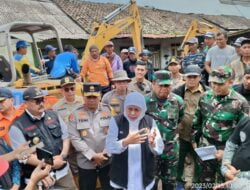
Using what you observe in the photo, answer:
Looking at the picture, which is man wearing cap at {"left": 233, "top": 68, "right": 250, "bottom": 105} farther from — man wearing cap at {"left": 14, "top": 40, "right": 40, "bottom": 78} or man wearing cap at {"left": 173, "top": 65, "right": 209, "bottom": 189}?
man wearing cap at {"left": 14, "top": 40, "right": 40, "bottom": 78}

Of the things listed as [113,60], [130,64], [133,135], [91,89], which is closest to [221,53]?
[113,60]

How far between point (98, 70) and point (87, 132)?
3.28 metres

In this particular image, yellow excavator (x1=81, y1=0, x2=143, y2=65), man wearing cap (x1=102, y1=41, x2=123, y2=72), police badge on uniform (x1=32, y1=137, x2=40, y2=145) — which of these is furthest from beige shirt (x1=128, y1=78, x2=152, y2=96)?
yellow excavator (x1=81, y1=0, x2=143, y2=65)

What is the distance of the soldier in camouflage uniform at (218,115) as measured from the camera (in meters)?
3.78

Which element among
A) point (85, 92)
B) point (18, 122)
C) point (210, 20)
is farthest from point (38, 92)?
point (210, 20)

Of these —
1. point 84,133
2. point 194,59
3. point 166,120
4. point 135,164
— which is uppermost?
point 194,59

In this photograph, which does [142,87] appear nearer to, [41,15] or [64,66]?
[64,66]

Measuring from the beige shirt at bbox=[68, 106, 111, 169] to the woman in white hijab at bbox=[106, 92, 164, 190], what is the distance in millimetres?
648

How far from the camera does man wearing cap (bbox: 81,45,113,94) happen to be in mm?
7254

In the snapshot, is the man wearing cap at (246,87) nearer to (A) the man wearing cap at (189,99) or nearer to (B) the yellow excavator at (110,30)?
(A) the man wearing cap at (189,99)

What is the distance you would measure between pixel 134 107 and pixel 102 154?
0.93 metres

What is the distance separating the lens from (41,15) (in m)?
20.2

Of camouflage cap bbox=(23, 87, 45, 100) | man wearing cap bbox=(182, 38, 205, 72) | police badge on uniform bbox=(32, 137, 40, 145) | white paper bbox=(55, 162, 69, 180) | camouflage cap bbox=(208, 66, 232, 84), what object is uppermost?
camouflage cap bbox=(208, 66, 232, 84)

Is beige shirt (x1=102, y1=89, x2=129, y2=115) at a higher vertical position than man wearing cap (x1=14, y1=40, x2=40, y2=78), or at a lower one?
lower
